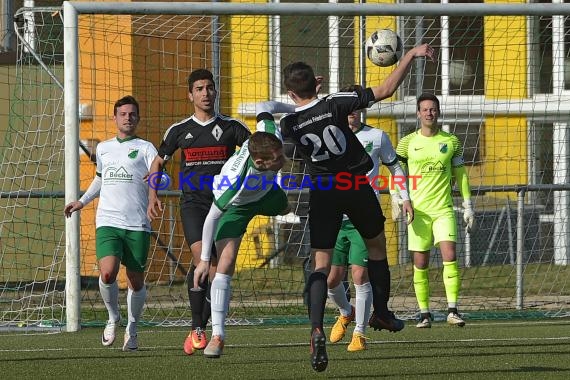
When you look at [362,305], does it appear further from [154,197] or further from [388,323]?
[154,197]

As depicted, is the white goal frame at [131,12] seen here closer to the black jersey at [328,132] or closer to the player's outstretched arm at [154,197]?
the player's outstretched arm at [154,197]

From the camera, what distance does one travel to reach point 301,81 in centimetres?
826

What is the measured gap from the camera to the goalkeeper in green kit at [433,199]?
1185cm

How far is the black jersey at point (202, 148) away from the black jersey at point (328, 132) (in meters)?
1.08

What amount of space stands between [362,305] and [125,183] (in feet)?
6.86

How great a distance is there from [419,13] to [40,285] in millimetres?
4898

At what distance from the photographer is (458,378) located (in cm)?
754

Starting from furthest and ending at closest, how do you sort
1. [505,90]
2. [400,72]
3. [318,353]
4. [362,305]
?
[505,90]
[362,305]
[400,72]
[318,353]

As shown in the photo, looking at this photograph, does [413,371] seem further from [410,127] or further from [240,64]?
[410,127]

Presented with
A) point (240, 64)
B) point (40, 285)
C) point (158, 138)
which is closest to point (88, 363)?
point (40, 285)

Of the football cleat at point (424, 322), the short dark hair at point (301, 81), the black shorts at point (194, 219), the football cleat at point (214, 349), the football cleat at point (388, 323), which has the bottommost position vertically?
the football cleat at point (424, 322)

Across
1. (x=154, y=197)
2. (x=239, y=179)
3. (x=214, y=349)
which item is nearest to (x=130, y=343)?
(x=154, y=197)

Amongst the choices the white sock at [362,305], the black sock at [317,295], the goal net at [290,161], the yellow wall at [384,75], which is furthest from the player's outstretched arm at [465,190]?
the black sock at [317,295]

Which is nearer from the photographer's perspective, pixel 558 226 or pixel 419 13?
pixel 419 13
